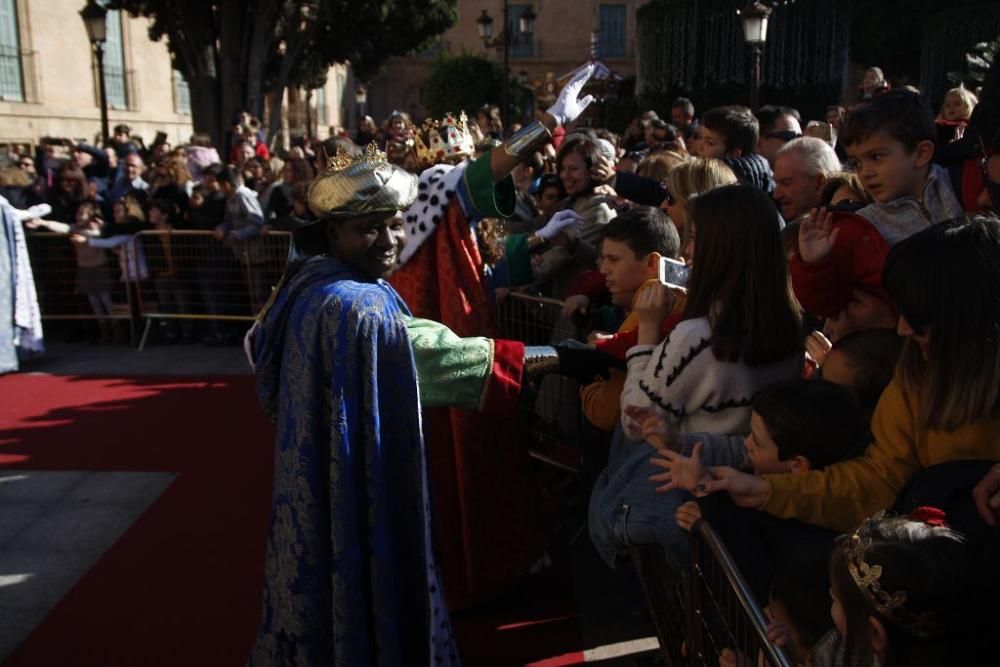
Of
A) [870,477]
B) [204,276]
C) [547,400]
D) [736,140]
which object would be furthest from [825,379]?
[204,276]

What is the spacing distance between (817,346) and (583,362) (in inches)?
28.1

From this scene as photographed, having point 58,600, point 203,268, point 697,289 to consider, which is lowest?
point 58,600

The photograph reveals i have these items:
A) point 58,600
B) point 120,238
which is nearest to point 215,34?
point 120,238

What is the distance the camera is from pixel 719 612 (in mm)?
2031

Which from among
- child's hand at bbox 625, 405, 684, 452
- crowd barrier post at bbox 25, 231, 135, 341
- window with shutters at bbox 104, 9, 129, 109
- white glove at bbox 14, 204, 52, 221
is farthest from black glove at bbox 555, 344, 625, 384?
window with shutters at bbox 104, 9, 129, 109

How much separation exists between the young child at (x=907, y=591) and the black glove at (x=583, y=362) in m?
1.36

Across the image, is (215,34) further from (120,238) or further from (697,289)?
(697,289)

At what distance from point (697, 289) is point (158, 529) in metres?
3.32

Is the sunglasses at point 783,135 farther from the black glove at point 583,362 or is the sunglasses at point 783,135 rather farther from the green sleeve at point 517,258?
the black glove at point 583,362

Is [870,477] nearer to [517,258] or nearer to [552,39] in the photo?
[517,258]

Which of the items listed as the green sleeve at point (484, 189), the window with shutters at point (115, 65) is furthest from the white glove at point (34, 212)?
the window with shutters at point (115, 65)

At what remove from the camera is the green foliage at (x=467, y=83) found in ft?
125

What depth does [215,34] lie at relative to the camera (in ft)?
64.5

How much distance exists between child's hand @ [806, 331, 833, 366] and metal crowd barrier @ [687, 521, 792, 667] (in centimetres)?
84
